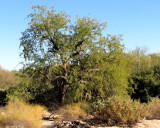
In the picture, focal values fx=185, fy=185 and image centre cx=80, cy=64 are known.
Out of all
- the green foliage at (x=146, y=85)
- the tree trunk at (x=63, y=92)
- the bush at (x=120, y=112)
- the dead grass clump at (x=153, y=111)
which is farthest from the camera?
the green foliage at (x=146, y=85)

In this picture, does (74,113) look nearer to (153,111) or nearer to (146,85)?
(153,111)

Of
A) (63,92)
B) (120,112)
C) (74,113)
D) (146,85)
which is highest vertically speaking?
(146,85)

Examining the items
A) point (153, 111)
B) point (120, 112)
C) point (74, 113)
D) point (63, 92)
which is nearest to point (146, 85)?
point (153, 111)

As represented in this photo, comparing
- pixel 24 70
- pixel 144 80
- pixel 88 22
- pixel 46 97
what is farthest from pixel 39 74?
pixel 144 80

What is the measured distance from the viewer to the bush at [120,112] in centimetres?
878

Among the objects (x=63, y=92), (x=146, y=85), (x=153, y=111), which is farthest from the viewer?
(x=146, y=85)

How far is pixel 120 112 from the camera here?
877 cm

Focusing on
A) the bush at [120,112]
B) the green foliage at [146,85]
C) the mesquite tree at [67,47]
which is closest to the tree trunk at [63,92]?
the mesquite tree at [67,47]

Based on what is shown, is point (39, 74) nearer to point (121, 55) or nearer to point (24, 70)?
point (24, 70)

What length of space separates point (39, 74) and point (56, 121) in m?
4.18

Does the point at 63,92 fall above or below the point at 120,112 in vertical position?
above

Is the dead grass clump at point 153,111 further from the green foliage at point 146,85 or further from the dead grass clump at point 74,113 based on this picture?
the green foliage at point 146,85

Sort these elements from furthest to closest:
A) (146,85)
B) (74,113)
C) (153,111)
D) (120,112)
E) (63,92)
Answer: (146,85) → (63,92) → (74,113) → (153,111) → (120,112)

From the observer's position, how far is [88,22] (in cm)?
1312
